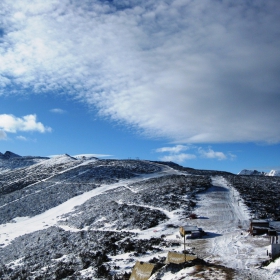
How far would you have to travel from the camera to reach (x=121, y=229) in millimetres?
36188

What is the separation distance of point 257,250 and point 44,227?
32.6m

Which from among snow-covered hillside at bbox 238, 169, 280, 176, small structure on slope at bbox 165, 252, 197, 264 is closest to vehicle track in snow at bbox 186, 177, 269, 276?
small structure on slope at bbox 165, 252, 197, 264

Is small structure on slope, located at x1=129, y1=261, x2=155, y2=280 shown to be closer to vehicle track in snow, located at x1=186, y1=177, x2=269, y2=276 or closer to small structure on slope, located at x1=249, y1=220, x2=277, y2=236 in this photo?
vehicle track in snow, located at x1=186, y1=177, x2=269, y2=276

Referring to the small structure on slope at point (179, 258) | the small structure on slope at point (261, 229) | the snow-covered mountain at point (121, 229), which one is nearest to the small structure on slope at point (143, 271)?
the snow-covered mountain at point (121, 229)

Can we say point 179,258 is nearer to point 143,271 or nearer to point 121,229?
point 143,271

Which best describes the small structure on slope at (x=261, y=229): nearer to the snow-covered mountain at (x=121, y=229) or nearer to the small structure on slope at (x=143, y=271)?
the snow-covered mountain at (x=121, y=229)

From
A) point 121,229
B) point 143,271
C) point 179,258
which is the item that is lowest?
point 143,271

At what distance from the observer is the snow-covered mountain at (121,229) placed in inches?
874

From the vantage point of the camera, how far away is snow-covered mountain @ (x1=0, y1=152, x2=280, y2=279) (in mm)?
22203

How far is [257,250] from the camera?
2392 cm

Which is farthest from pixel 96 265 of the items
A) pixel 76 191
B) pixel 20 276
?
pixel 76 191

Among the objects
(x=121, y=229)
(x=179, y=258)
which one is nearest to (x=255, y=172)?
(x=121, y=229)

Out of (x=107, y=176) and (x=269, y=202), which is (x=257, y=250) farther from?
(x=107, y=176)

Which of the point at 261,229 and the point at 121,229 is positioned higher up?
the point at 261,229
